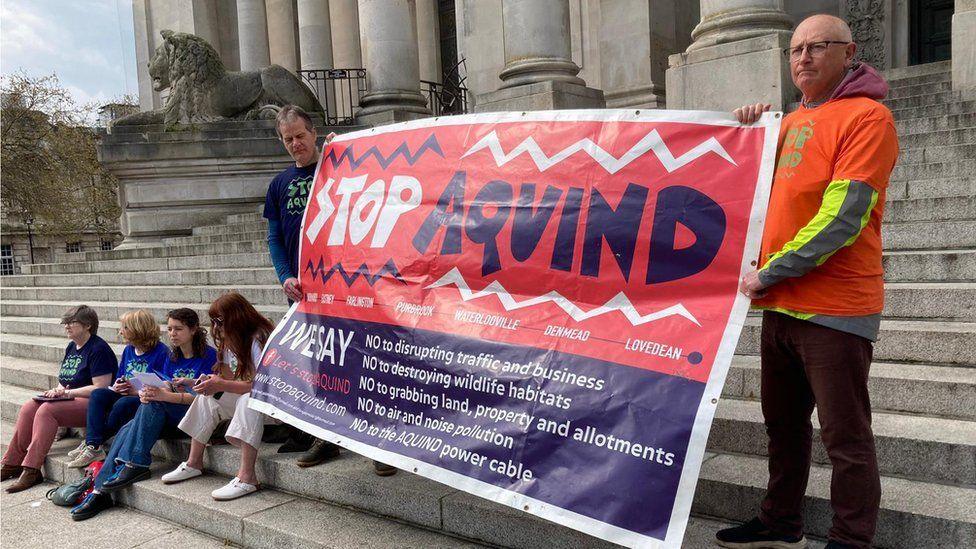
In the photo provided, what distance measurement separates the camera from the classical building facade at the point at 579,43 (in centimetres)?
764

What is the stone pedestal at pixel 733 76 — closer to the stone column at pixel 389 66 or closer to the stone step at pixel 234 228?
the stone column at pixel 389 66

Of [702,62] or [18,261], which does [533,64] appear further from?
[18,261]

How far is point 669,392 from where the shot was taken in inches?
97.8

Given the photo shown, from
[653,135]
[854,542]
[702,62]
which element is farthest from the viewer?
[702,62]

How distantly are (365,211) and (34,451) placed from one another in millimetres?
3350

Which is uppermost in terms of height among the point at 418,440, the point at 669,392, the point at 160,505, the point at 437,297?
the point at 437,297

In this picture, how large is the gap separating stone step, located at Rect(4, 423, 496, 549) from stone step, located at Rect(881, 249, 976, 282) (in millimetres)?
2780

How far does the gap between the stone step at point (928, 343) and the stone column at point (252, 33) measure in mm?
17311

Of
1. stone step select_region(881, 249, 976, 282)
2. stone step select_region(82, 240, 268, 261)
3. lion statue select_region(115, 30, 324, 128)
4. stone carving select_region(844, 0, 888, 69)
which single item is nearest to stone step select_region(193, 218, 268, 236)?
stone step select_region(82, 240, 268, 261)

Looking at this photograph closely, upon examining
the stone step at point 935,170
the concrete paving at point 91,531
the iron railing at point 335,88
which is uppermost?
the iron railing at point 335,88

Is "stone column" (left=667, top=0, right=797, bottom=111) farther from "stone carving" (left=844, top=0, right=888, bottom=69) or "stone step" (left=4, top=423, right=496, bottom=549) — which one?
"stone carving" (left=844, top=0, right=888, bottom=69)

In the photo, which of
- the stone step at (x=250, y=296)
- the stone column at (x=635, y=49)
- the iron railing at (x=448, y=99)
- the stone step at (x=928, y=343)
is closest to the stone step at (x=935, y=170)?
the stone step at (x=250, y=296)

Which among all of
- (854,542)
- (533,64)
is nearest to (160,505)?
(854,542)

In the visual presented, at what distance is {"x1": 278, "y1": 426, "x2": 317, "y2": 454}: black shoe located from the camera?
445 centimetres
